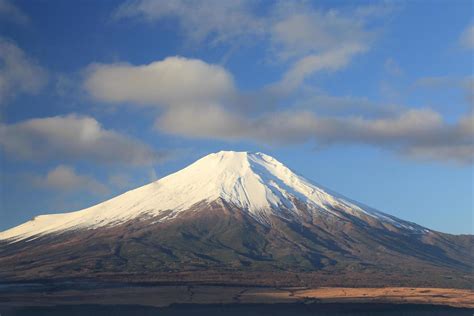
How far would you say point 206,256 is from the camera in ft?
641

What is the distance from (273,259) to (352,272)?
27505 millimetres

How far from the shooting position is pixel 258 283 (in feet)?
491

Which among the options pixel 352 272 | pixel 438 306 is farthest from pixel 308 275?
pixel 438 306

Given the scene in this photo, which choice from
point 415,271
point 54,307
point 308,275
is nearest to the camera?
point 54,307

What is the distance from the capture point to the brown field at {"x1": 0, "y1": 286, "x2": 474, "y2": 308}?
119 m

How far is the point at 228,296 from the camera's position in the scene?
128m

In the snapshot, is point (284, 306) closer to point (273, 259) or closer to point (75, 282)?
point (75, 282)

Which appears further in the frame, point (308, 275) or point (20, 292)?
point (308, 275)

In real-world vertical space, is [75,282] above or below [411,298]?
above

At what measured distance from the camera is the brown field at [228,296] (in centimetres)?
11906

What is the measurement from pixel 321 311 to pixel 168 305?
1086 inches

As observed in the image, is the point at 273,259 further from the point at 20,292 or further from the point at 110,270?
the point at 20,292

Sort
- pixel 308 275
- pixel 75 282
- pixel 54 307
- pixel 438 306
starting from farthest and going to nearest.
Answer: pixel 308 275 < pixel 75 282 < pixel 438 306 < pixel 54 307

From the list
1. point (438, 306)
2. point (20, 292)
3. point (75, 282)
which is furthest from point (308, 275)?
point (20, 292)
